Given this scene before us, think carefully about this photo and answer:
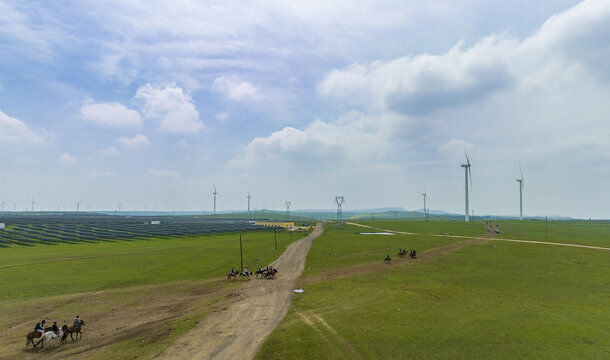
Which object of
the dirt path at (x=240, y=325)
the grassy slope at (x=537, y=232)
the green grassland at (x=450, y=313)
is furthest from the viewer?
the grassy slope at (x=537, y=232)

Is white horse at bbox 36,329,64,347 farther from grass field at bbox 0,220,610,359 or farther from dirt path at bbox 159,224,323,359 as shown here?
dirt path at bbox 159,224,323,359

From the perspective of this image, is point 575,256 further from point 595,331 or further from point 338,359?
point 338,359

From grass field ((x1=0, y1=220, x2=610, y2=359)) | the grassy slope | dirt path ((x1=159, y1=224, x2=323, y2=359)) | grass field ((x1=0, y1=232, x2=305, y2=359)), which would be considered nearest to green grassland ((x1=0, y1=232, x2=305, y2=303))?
grass field ((x1=0, y1=232, x2=305, y2=359))

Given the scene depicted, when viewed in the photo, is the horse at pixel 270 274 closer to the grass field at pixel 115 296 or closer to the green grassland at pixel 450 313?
the grass field at pixel 115 296

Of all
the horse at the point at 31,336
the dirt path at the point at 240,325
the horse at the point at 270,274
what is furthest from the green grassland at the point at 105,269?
the horse at the point at 31,336

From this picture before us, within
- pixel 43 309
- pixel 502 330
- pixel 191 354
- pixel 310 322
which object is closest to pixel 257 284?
pixel 310 322

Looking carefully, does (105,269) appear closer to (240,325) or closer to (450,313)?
(240,325)

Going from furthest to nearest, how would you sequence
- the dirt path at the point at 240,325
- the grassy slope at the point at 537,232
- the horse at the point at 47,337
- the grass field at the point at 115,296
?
the grassy slope at the point at 537,232, the grass field at the point at 115,296, the horse at the point at 47,337, the dirt path at the point at 240,325
